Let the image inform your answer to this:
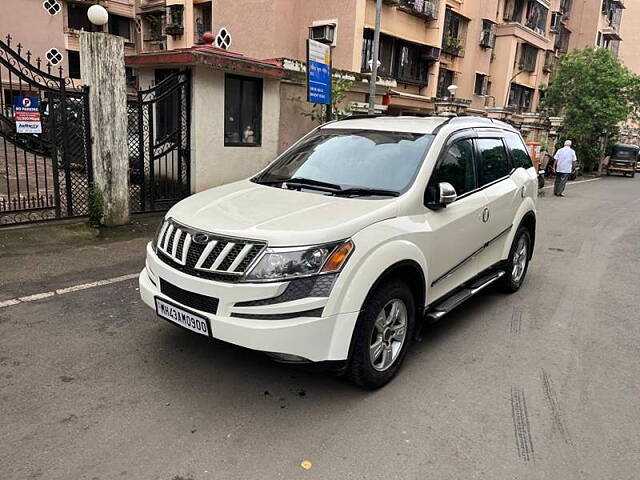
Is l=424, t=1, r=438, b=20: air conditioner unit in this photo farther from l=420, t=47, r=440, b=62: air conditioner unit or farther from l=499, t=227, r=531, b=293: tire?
l=499, t=227, r=531, b=293: tire

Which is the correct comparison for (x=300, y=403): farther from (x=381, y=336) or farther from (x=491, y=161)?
(x=491, y=161)

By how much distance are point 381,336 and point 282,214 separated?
3.58ft

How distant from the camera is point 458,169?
4.44m

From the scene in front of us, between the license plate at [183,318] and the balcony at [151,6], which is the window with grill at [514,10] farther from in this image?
the license plate at [183,318]

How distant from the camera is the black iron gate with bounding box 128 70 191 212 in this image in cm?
842

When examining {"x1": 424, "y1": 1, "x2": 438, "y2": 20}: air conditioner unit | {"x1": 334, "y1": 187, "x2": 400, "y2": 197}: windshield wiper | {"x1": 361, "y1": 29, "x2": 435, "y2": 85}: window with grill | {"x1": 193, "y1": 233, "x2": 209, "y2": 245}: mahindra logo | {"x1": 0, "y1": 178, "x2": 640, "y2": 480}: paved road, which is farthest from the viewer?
{"x1": 424, "y1": 1, "x2": 438, "y2": 20}: air conditioner unit

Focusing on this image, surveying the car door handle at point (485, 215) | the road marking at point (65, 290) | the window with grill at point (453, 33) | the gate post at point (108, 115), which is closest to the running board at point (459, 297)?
the car door handle at point (485, 215)

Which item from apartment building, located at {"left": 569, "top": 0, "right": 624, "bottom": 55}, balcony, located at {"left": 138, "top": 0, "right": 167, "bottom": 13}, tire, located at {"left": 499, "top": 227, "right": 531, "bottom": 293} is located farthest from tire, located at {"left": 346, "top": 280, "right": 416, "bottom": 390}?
apartment building, located at {"left": 569, "top": 0, "right": 624, "bottom": 55}

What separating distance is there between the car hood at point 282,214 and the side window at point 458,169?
75 cm

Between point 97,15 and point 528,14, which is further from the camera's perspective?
point 528,14

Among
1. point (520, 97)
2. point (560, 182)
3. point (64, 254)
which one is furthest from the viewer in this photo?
point (520, 97)

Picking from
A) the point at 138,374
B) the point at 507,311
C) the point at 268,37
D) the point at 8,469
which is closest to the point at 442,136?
the point at 507,311

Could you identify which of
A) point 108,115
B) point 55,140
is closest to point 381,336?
point 108,115

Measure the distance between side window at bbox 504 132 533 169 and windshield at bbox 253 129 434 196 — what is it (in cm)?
198
